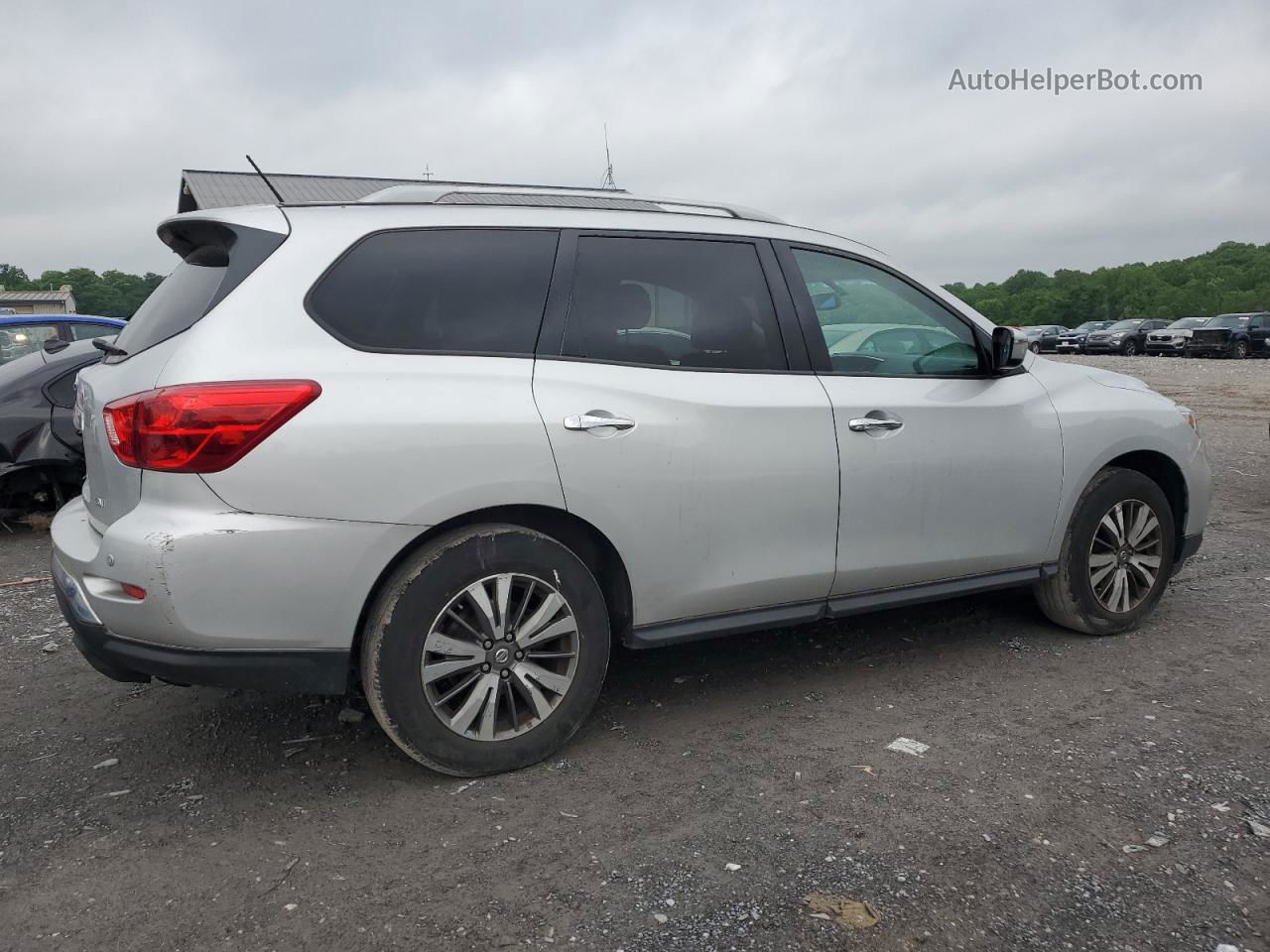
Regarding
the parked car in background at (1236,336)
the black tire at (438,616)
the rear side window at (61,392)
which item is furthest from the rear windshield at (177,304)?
the parked car in background at (1236,336)

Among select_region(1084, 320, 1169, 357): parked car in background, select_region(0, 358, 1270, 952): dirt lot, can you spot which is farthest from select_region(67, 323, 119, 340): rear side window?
select_region(1084, 320, 1169, 357): parked car in background

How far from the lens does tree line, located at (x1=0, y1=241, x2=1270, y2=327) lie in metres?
79.1

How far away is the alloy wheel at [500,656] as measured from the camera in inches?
123

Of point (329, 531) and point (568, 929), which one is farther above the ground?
point (329, 531)

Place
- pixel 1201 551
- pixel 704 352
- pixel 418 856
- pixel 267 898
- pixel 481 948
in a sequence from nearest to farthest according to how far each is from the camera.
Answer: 1. pixel 481 948
2. pixel 267 898
3. pixel 418 856
4. pixel 704 352
5. pixel 1201 551

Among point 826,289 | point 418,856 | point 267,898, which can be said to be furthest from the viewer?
point 826,289

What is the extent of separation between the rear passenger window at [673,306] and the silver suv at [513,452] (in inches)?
0.5

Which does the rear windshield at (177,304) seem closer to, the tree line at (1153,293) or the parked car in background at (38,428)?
the parked car in background at (38,428)

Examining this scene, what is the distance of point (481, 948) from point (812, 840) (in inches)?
37.7

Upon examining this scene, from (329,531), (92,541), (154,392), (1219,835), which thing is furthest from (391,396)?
(1219,835)

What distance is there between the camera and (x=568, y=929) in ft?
8.16

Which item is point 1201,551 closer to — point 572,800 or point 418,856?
point 572,800

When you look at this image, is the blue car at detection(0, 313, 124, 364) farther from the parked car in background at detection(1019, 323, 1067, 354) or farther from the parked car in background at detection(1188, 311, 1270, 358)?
the parked car in background at detection(1019, 323, 1067, 354)

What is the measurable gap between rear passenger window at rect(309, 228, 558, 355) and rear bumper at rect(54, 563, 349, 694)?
0.93 metres
